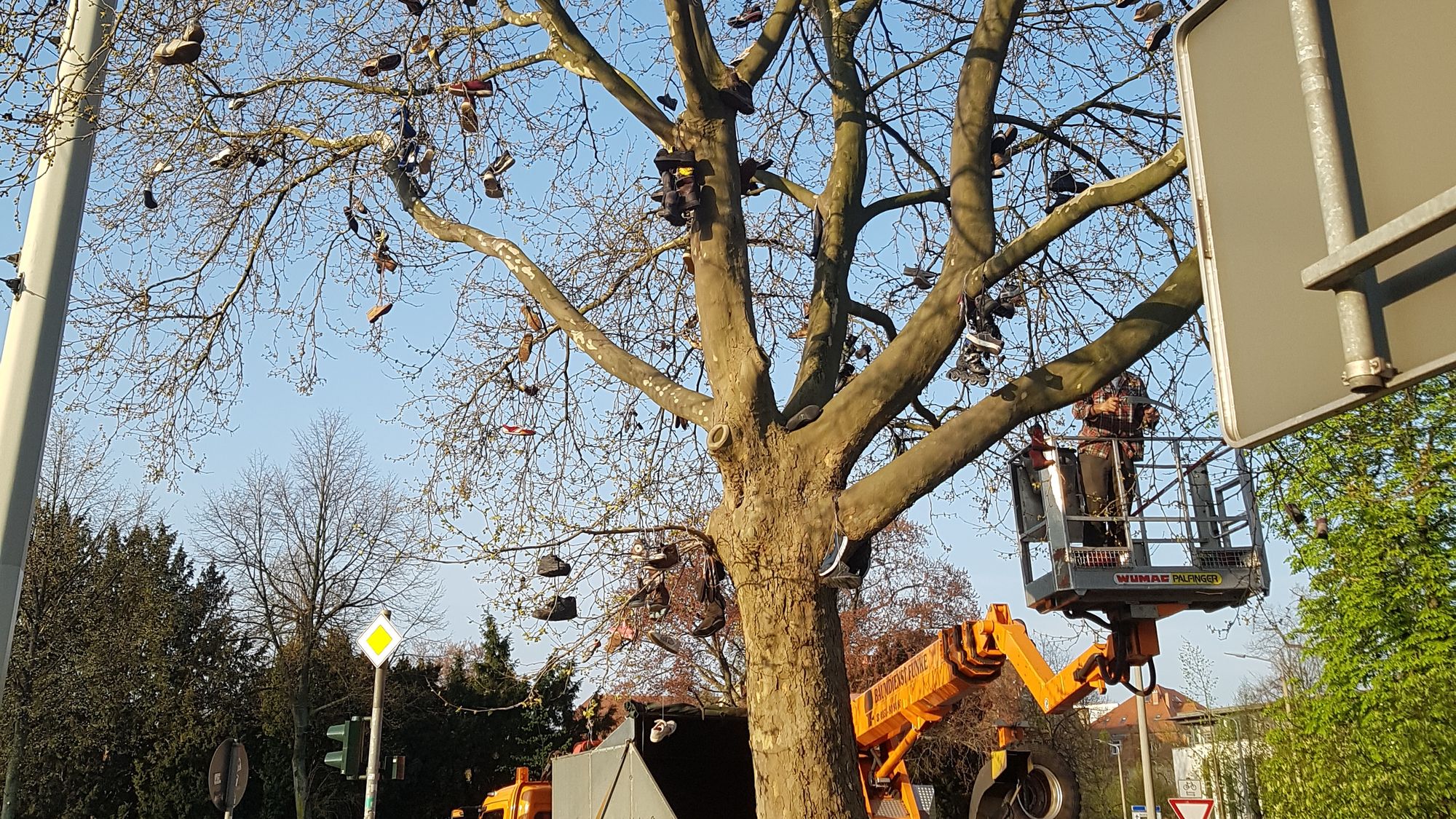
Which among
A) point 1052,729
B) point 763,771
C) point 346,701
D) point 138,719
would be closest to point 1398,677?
point 1052,729

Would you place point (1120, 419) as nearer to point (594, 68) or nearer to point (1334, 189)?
point (594, 68)

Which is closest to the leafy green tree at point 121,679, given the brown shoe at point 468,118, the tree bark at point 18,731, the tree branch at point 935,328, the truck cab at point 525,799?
the tree bark at point 18,731

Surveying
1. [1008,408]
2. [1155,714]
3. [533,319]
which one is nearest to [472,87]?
[533,319]

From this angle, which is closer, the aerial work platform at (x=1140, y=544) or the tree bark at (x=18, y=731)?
A: the aerial work platform at (x=1140, y=544)

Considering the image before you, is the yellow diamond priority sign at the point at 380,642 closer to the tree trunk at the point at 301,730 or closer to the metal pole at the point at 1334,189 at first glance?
the metal pole at the point at 1334,189

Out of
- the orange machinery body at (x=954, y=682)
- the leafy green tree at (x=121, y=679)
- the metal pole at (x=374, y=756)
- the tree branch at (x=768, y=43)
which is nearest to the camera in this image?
the tree branch at (x=768, y=43)

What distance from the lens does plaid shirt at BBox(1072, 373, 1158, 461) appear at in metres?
8.69

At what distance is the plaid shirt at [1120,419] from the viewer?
8.69 meters

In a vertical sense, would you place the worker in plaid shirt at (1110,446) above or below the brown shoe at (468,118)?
below

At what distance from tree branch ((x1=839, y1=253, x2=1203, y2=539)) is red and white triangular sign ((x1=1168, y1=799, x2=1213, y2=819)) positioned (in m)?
11.7

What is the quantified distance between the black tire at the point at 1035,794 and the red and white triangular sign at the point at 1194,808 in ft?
21.7

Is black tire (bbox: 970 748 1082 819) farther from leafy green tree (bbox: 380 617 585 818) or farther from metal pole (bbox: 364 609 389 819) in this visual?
leafy green tree (bbox: 380 617 585 818)

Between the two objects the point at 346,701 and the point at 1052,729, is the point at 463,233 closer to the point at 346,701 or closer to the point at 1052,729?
the point at 1052,729

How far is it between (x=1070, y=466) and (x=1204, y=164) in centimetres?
746
